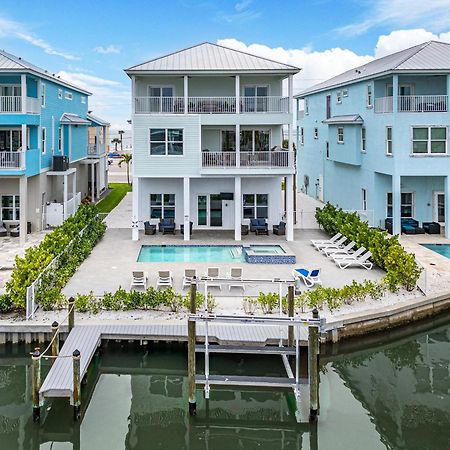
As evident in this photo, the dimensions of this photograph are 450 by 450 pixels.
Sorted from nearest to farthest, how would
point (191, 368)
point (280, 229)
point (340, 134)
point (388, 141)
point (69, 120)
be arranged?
point (191, 368) < point (388, 141) < point (280, 229) < point (69, 120) < point (340, 134)

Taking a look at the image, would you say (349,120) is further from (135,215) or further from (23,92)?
(23,92)

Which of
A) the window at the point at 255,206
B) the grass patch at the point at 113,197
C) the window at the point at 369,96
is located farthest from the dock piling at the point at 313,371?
the grass patch at the point at 113,197

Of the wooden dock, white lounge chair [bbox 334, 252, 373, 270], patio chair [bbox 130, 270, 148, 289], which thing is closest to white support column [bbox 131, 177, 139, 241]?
patio chair [bbox 130, 270, 148, 289]

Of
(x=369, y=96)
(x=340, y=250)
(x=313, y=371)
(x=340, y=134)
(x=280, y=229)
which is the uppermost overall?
(x=369, y=96)

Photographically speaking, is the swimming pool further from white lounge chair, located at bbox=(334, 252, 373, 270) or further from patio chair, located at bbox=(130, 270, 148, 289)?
patio chair, located at bbox=(130, 270, 148, 289)

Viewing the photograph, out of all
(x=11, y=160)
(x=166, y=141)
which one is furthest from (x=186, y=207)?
(x=11, y=160)
